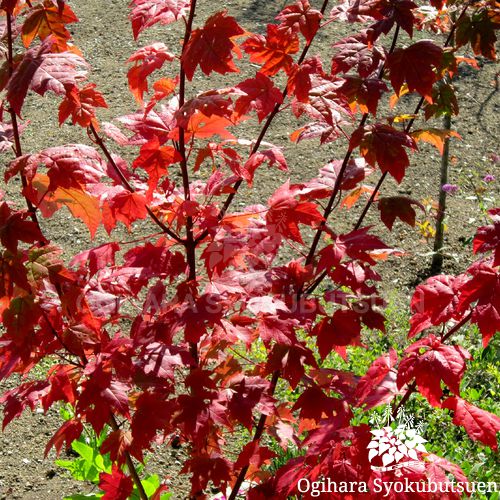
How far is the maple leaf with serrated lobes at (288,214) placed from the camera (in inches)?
82.3

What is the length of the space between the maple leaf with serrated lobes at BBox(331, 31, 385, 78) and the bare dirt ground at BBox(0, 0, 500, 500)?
2.16 metres

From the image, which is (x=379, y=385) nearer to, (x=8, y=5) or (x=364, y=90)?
(x=364, y=90)

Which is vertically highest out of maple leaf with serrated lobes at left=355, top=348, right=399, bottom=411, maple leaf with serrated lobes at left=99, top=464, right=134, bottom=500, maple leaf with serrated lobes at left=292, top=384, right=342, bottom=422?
maple leaf with serrated lobes at left=355, top=348, right=399, bottom=411

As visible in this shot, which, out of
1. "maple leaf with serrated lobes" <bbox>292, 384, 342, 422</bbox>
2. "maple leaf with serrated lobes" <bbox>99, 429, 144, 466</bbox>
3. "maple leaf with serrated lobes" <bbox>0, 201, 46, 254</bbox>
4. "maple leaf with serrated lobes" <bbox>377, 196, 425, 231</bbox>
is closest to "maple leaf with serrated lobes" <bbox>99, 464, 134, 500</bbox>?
"maple leaf with serrated lobes" <bbox>99, 429, 144, 466</bbox>

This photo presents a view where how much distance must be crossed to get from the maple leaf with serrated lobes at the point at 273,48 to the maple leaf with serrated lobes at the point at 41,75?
0.50m

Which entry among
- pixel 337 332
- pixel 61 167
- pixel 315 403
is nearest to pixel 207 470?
pixel 315 403

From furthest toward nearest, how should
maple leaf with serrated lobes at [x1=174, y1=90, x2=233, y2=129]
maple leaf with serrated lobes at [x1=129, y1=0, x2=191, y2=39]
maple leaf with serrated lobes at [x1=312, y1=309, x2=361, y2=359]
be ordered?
maple leaf with serrated lobes at [x1=312, y1=309, x2=361, y2=359] < maple leaf with serrated lobes at [x1=129, y1=0, x2=191, y2=39] < maple leaf with serrated lobes at [x1=174, y1=90, x2=233, y2=129]

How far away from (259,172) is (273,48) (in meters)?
3.32

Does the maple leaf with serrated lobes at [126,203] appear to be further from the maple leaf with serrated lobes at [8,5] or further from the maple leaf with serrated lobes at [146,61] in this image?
the maple leaf with serrated lobes at [8,5]

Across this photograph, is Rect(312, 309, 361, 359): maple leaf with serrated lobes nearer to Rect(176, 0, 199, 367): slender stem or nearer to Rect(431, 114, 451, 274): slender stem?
Rect(176, 0, 199, 367): slender stem

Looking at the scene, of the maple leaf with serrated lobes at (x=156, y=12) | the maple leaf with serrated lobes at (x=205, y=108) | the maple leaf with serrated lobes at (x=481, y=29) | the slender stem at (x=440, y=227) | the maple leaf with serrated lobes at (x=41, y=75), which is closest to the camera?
the maple leaf with serrated lobes at (x=41, y=75)

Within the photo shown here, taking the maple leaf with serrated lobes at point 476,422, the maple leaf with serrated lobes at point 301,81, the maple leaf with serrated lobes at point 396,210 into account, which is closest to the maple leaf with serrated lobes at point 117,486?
the maple leaf with serrated lobes at point 476,422

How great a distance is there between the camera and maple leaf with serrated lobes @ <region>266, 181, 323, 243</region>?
2090 millimetres

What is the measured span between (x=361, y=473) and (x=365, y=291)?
20.1 inches
